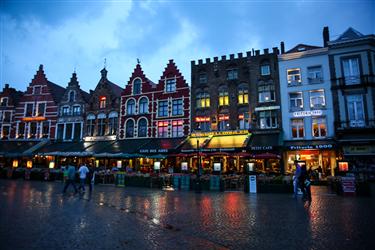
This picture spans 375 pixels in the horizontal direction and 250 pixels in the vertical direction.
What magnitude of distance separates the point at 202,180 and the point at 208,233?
12.2 meters

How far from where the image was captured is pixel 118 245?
5.59 m

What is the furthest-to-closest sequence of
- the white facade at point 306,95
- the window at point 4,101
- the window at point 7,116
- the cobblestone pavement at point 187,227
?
the window at point 4,101, the window at point 7,116, the white facade at point 306,95, the cobblestone pavement at point 187,227

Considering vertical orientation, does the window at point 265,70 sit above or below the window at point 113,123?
above

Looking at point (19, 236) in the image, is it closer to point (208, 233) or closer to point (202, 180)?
point (208, 233)

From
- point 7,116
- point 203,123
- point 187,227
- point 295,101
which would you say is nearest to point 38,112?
point 7,116

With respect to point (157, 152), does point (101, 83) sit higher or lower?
higher

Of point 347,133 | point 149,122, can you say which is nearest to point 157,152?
point 149,122

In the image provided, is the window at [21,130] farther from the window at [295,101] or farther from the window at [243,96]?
the window at [295,101]

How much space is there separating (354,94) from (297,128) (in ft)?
18.8

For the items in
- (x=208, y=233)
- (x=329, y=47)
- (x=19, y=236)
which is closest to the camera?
(x=19, y=236)

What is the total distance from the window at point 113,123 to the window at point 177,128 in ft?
26.4

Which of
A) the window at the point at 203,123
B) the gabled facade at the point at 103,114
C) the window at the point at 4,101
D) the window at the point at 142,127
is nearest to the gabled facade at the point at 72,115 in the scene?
the gabled facade at the point at 103,114

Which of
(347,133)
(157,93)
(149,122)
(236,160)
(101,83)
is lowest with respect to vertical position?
(236,160)

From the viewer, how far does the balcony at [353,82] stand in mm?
22906
